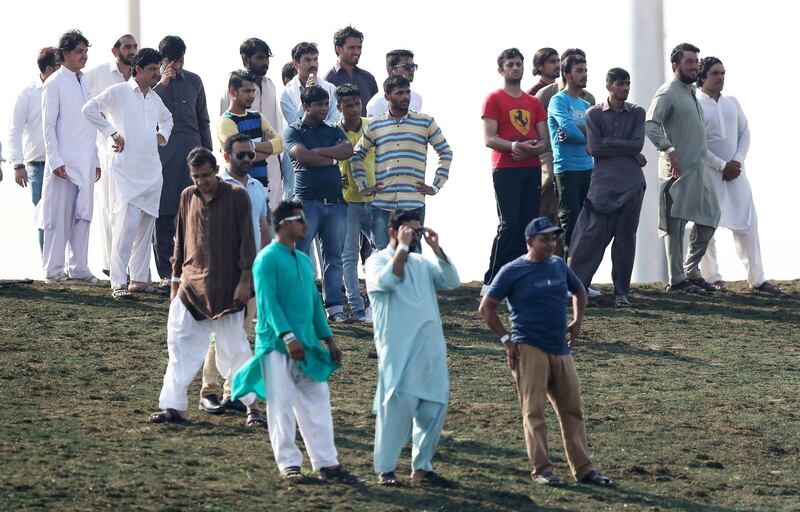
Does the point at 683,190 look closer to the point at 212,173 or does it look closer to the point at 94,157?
the point at 94,157

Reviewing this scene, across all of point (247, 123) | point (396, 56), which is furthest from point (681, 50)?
point (247, 123)

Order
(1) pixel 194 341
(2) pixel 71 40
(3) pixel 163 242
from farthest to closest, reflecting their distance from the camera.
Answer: (2) pixel 71 40 → (3) pixel 163 242 → (1) pixel 194 341

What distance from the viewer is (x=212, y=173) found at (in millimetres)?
9211

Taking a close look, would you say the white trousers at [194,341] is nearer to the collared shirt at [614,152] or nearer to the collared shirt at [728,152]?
the collared shirt at [614,152]

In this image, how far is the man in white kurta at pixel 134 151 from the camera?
12695 millimetres

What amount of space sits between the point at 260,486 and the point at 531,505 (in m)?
1.36

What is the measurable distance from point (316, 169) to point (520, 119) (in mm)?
1864

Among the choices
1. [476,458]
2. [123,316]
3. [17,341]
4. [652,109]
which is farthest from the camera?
[652,109]

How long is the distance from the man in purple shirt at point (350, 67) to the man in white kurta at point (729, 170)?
296 cm

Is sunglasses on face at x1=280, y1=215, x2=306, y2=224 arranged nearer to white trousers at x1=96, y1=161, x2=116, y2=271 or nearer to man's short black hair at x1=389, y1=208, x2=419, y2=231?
man's short black hair at x1=389, y1=208, x2=419, y2=231

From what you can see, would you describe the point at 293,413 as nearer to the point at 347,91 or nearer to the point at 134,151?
the point at 347,91

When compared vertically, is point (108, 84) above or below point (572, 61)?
below

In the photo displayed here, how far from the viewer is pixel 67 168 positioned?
13766mm

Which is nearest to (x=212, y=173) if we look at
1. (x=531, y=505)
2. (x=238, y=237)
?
(x=238, y=237)
